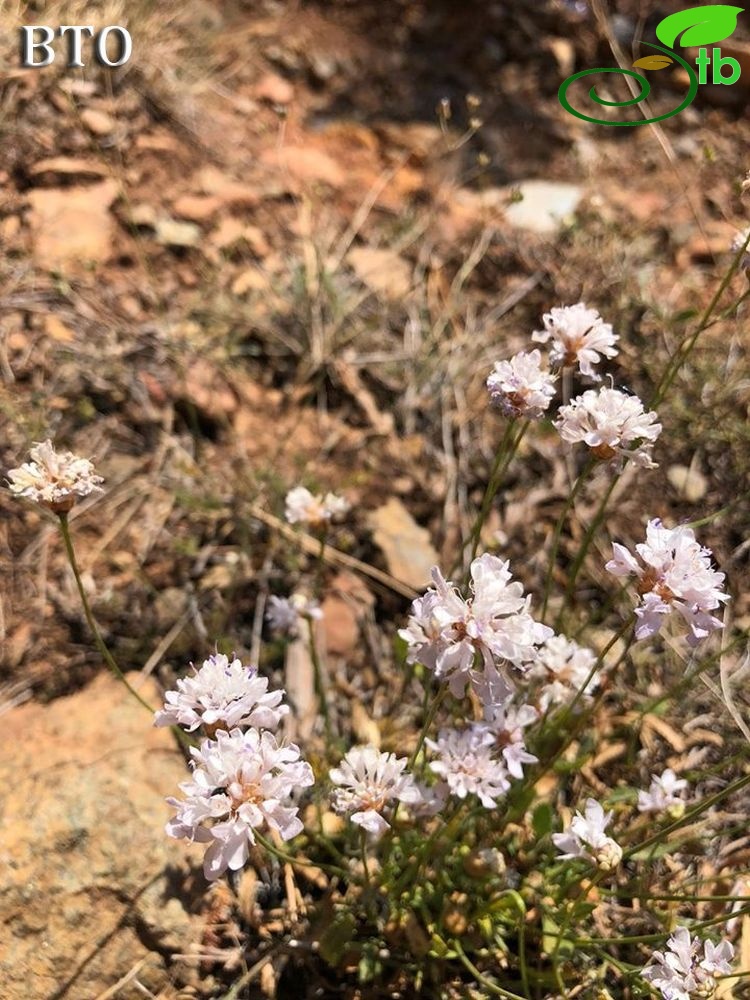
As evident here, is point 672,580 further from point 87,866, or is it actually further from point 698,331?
point 87,866

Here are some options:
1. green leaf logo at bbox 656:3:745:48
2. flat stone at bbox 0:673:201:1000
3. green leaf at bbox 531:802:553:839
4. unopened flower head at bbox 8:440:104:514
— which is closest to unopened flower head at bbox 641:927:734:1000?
green leaf at bbox 531:802:553:839

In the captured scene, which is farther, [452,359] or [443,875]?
[452,359]

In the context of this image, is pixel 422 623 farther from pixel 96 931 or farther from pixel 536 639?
pixel 96 931

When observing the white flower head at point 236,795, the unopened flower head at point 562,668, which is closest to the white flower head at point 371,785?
the white flower head at point 236,795

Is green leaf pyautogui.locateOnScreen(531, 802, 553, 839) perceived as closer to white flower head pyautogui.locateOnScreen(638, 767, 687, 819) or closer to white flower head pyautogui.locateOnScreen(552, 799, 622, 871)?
white flower head pyautogui.locateOnScreen(552, 799, 622, 871)

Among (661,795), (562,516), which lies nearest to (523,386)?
(562,516)

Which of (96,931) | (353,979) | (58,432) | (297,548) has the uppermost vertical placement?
(58,432)

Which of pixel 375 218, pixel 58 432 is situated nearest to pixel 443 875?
pixel 58 432

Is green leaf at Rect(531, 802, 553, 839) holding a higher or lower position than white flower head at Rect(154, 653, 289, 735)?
lower
